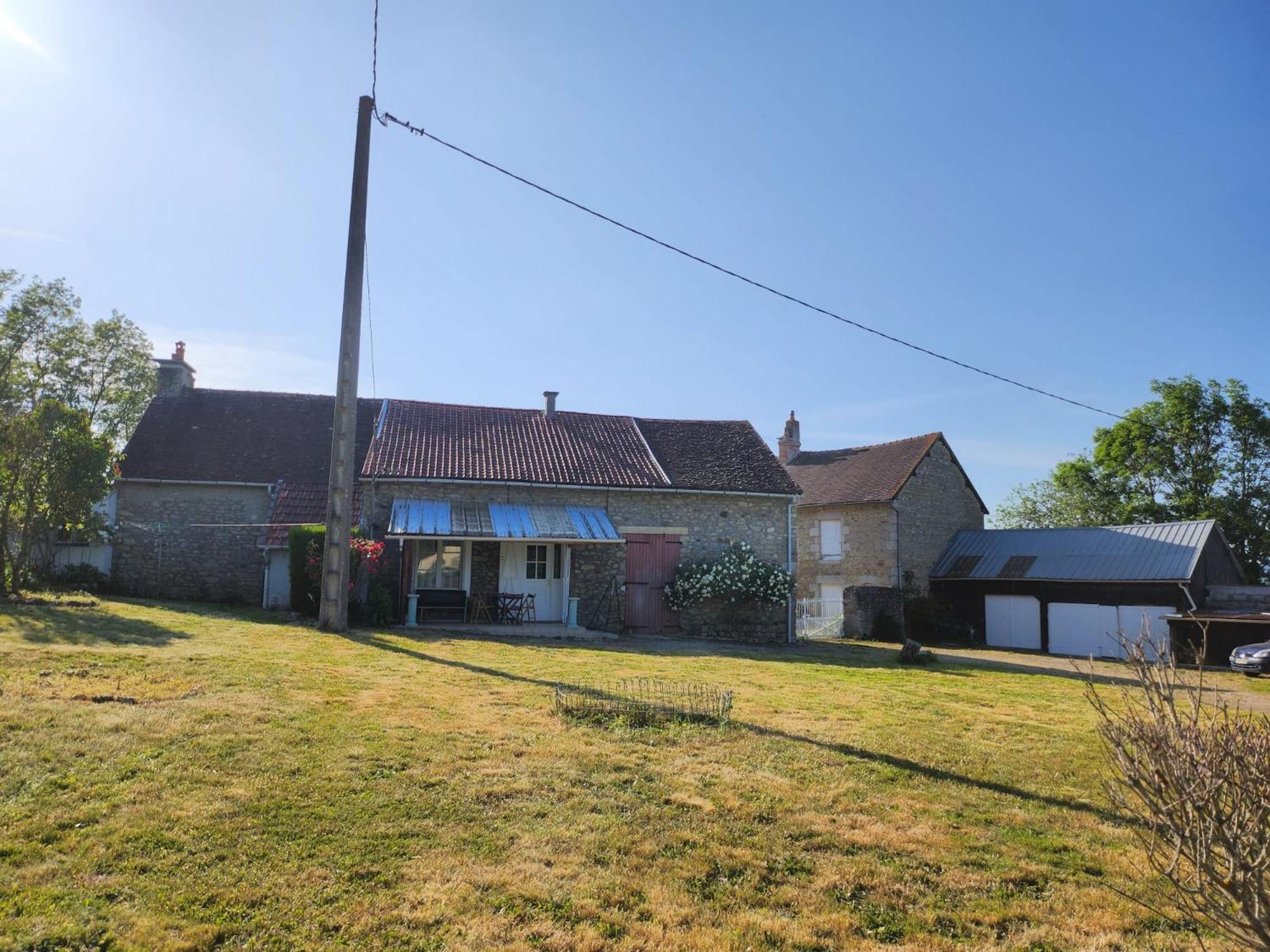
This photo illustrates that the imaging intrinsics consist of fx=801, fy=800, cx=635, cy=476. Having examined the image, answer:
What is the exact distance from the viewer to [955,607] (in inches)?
966

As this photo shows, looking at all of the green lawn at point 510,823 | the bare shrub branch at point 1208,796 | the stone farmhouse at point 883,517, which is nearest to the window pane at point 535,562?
the green lawn at point 510,823

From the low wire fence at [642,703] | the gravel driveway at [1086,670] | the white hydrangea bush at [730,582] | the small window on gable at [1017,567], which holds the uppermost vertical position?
the small window on gable at [1017,567]

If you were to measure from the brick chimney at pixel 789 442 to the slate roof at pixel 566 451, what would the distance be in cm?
806

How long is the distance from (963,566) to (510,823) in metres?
22.3

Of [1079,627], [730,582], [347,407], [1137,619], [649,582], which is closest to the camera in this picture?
[347,407]

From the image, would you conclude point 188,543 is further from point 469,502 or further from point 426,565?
point 469,502

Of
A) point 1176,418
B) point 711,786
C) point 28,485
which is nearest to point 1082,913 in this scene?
point 711,786

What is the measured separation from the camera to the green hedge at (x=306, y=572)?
52.0ft

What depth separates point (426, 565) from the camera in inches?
669

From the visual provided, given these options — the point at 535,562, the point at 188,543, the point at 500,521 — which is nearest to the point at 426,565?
the point at 500,521

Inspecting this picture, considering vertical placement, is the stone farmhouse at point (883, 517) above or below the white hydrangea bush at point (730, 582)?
above

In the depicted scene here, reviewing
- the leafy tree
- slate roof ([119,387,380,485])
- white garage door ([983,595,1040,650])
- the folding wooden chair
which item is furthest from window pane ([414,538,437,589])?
white garage door ([983,595,1040,650])

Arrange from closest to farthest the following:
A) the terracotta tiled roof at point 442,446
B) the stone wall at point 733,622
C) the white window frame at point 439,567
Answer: the white window frame at point 439,567
the terracotta tiled roof at point 442,446
the stone wall at point 733,622

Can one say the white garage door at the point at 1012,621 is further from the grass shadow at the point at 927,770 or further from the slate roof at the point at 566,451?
the grass shadow at the point at 927,770
